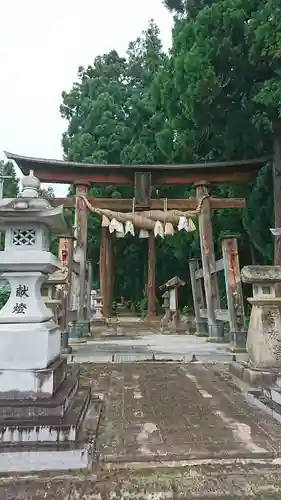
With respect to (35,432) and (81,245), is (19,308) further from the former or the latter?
(81,245)

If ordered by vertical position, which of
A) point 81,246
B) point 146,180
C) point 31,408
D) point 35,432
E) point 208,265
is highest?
point 146,180

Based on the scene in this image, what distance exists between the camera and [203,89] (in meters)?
11.4

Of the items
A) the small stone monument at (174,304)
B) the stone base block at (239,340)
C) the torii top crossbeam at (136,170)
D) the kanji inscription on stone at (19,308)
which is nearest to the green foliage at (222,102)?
the torii top crossbeam at (136,170)

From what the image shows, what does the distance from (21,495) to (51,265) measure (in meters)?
2.04

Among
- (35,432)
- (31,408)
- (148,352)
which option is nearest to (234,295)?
(148,352)

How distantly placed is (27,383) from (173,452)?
1.38m

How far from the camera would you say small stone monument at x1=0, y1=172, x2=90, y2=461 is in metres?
3.44

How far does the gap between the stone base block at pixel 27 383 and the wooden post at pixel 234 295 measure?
6000 mm

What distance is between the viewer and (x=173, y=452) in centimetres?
340

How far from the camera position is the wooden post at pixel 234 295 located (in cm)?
917

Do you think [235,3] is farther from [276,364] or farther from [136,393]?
[136,393]

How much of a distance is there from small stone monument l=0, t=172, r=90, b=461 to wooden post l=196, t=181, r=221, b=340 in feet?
24.2

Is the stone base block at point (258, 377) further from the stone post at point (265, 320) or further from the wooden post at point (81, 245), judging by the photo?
the wooden post at point (81, 245)

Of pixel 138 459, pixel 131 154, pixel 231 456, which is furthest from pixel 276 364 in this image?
pixel 131 154
